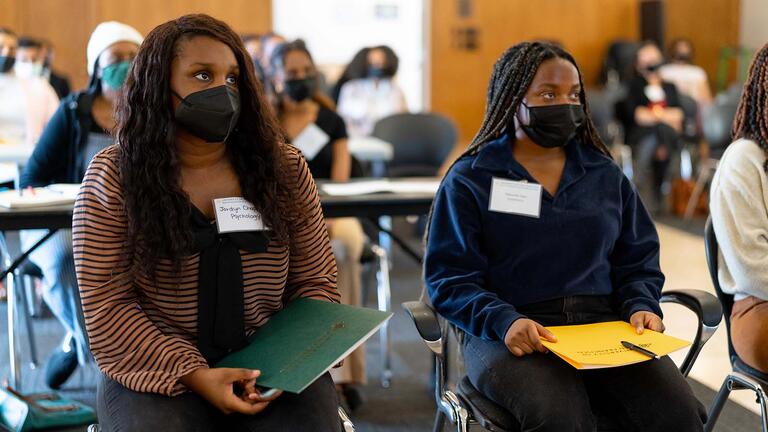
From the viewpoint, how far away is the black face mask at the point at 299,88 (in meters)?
3.89

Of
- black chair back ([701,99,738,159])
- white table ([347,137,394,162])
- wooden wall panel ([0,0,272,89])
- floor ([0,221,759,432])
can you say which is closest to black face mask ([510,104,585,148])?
floor ([0,221,759,432])

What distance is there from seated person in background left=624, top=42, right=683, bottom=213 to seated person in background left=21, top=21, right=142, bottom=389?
5519 millimetres

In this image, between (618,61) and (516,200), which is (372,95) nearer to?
(516,200)

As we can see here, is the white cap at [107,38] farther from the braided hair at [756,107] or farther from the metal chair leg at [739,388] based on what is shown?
the metal chair leg at [739,388]

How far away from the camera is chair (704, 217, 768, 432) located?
89.4 inches

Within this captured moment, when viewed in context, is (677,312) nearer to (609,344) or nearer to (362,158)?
(362,158)

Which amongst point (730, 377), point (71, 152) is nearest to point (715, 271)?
point (730, 377)

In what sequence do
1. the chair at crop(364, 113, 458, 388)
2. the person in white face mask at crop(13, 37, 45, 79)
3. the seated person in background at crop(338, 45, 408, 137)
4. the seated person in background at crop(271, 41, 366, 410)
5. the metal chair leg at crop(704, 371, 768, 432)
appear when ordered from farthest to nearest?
the seated person in background at crop(338, 45, 408, 137) → the person in white face mask at crop(13, 37, 45, 79) → the chair at crop(364, 113, 458, 388) → the seated person in background at crop(271, 41, 366, 410) → the metal chair leg at crop(704, 371, 768, 432)

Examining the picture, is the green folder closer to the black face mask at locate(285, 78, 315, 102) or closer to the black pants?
the black pants

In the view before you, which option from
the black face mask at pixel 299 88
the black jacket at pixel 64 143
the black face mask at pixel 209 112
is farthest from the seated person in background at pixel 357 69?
the black face mask at pixel 209 112

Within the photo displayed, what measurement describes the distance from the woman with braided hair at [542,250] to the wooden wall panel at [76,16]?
25.5 feet

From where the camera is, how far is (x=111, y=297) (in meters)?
1.96

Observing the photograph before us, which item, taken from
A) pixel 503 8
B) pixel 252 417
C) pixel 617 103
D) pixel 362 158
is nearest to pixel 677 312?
pixel 362 158

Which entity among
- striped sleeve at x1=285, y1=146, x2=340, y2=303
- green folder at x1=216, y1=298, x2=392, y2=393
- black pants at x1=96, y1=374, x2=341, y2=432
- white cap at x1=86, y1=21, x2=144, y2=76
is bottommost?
black pants at x1=96, y1=374, x2=341, y2=432
